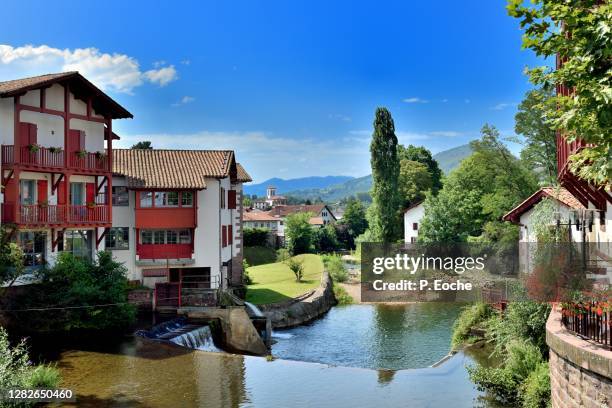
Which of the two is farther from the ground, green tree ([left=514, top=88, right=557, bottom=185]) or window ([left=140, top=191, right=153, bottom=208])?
green tree ([left=514, top=88, right=557, bottom=185])

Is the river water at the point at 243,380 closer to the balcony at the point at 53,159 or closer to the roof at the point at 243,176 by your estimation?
the balcony at the point at 53,159

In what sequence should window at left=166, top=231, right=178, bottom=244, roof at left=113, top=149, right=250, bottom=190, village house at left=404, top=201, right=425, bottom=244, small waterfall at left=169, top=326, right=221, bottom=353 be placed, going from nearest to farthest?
small waterfall at left=169, top=326, right=221, bottom=353 → roof at left=113, top=149, right=250, bottom=190 → window at left=166, top=231, right=178, bottom=244 → village house at left=404, top=201, right=425, bottom=244

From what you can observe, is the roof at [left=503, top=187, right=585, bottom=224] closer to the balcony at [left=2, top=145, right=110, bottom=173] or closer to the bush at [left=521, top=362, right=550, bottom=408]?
the bush at [left=521, top=362, right=550, bottom=408]

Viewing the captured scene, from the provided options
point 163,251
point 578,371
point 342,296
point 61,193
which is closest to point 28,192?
point 61,193

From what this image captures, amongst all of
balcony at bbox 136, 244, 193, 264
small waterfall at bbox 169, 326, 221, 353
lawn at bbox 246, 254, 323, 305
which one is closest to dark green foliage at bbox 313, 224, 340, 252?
lawn at bbox 246, 254, 323, 305

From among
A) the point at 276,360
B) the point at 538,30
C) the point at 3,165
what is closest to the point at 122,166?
the point at 3,165

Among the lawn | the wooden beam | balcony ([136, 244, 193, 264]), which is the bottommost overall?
the lawn

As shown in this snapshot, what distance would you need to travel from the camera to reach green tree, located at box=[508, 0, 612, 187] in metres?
9.91

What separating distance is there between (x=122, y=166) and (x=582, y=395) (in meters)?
28.4

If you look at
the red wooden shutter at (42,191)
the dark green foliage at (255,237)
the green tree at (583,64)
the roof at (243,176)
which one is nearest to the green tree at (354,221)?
the dark green foliage at (255,237)

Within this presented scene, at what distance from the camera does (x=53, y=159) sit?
91.7 ft

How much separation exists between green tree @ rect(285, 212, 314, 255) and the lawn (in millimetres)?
13086

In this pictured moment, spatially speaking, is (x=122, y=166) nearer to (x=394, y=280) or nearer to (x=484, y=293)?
(x=484, y=293)

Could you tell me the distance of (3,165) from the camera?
25625 millimetres
